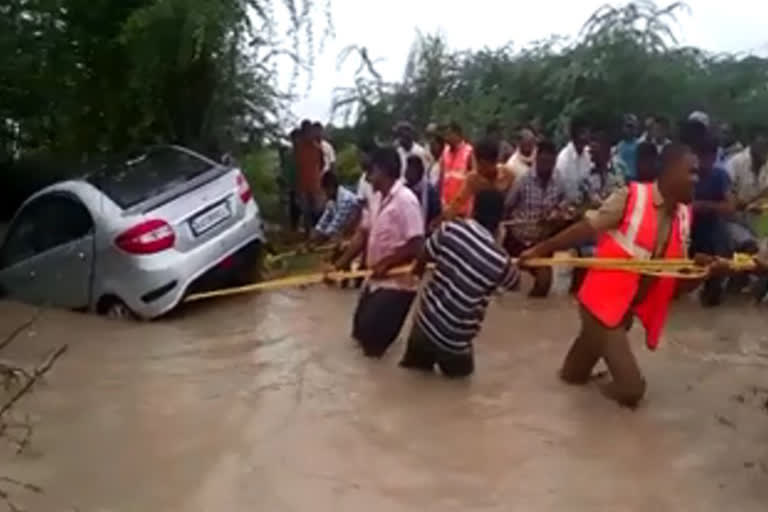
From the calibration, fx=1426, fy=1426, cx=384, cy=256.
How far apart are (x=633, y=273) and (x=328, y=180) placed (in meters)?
6.84

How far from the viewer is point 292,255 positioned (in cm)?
1298

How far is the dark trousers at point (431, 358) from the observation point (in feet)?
28.5

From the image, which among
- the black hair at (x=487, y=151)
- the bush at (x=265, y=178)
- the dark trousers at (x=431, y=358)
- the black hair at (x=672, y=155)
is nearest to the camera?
the black hair at (x=672, y=155)

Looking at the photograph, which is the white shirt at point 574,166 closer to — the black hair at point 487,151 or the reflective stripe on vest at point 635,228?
the black hair at point 487,151

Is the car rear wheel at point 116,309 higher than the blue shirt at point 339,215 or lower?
lower

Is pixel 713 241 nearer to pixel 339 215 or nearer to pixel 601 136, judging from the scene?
pixel 601 136

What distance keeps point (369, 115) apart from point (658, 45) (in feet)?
15.0

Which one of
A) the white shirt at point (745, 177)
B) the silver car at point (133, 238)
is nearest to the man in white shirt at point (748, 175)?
the white shirt at point (745, 177)

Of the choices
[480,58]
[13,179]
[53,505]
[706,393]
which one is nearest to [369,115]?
[480,58]

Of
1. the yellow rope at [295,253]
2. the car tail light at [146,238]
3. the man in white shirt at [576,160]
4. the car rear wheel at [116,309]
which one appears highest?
the man in white shirt at [576,160]

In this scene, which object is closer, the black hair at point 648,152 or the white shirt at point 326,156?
the black hair at point 648,152

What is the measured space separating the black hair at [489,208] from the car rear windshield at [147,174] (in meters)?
2.34

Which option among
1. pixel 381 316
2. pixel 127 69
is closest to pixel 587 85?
pixel 127 69

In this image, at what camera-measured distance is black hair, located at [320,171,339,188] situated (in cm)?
1409
